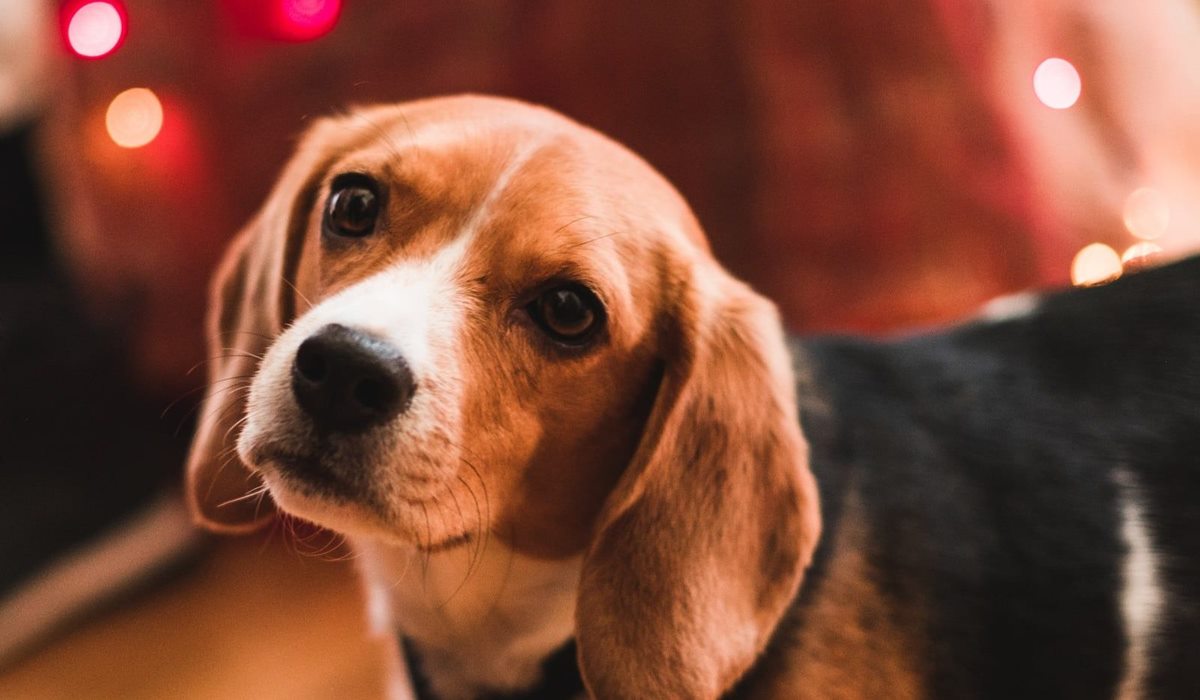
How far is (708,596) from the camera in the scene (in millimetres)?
1336

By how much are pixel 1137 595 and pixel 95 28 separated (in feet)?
5.64

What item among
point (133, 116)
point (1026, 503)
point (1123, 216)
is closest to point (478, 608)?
point (1026, 503)

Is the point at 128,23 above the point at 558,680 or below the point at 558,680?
above

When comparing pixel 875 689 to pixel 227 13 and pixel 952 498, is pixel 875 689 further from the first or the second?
pixel 227 13

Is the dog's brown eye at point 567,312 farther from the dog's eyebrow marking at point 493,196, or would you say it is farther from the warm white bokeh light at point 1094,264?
the warm white bokeh light at point 1094,264

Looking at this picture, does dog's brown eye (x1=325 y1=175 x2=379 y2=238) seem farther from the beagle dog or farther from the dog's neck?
the dog's neck

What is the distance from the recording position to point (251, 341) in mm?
1545

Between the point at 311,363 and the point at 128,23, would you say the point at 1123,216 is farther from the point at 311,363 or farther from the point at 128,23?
the point at 128,23

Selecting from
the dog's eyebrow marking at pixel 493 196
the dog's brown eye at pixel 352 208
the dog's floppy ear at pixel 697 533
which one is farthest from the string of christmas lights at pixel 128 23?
the dog's floppy ear at pixel 697 533

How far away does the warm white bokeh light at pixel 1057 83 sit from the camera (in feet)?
5.76

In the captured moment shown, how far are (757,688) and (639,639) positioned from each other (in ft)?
0.62

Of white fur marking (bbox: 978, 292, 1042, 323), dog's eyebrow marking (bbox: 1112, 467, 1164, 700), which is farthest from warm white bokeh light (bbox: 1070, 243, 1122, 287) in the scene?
dog's eyebrow marking (bbox: 1112, 467, 1164, 700)

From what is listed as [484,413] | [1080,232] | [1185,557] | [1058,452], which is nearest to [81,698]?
[484,413]

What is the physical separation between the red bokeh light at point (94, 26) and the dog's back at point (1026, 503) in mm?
1110
